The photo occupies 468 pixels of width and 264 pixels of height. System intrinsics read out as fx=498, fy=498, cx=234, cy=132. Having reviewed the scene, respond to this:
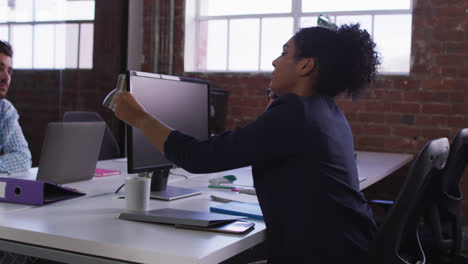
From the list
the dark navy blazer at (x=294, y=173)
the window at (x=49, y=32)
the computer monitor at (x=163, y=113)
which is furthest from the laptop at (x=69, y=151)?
the window at (x=49, y=32)

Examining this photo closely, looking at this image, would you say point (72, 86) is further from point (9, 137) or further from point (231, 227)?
point (231, 227)

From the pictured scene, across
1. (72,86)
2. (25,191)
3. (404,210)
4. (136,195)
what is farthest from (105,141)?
(404,210)

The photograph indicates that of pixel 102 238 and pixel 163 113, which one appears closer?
pixel 102 238

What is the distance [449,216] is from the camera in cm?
218

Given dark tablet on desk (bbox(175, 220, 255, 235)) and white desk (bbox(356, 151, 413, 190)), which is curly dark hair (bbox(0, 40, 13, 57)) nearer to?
dark tablet on desk (bbox(175, 220, 255, 235))

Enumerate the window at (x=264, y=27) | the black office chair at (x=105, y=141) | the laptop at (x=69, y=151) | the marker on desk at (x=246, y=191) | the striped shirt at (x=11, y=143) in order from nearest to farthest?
the laptop at (x=69, y=151), the marker on desk at (x=246, y=191), the striped shirt at (x=11, y=143), the black office chair at (x=105, y=141), the window at (x=264, y=27)

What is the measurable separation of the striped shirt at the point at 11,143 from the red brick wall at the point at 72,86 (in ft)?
3.59

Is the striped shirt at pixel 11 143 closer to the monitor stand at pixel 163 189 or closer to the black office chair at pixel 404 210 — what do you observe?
the monitor stand at pixel 163 189

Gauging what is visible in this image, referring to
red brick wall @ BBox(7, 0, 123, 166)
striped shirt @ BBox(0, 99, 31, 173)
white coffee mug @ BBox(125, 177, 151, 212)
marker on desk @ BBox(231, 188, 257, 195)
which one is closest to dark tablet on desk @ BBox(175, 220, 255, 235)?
white coffee mug @ BBox(125, 177, 151, 212)

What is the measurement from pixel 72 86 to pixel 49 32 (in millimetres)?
503

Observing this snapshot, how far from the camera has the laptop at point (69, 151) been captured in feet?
5.81

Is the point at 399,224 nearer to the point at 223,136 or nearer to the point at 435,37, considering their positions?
the point at 223,136

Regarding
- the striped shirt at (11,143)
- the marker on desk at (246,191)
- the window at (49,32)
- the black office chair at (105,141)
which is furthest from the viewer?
the window at (49,32)

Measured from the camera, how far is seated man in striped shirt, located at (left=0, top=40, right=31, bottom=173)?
2422mm
